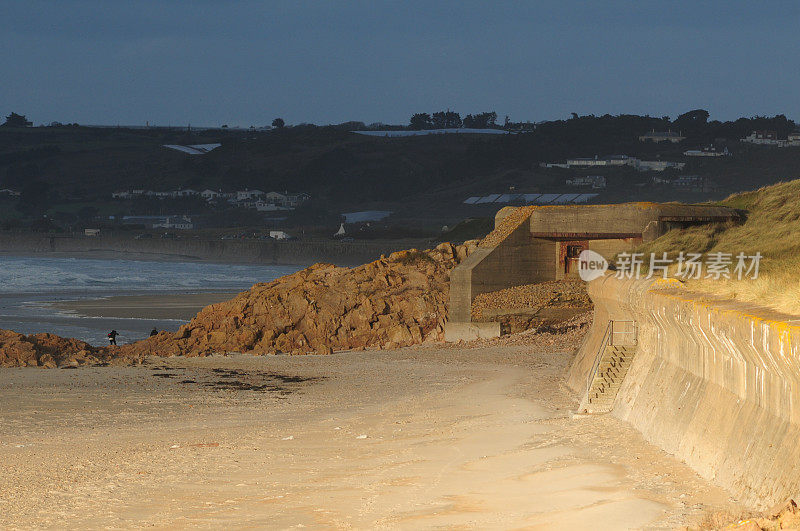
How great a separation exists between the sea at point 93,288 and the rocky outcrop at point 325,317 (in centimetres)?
608

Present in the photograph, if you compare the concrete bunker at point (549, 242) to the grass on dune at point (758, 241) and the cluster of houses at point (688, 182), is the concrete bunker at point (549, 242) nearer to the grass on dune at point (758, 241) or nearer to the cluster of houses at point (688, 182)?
the grass on dune at point (758, 241)

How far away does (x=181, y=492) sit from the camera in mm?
8891

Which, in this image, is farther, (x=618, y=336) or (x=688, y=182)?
(x=688, y=182)

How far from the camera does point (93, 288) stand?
64.4 metres

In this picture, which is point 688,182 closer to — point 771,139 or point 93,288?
point 771,139

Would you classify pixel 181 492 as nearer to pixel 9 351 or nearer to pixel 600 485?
pixel 600 485

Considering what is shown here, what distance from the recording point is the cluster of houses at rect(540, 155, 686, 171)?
178 m

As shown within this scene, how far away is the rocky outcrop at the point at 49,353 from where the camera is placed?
22.5 metres

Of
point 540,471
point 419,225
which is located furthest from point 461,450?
point 419,225

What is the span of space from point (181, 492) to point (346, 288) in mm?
18494

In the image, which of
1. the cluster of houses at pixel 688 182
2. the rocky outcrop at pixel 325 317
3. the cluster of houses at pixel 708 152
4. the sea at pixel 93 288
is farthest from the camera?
the cluster of houses at pixel 708 152

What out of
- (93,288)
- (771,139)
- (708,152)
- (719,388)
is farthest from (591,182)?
(719,388)

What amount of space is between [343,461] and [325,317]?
1614 centimetres

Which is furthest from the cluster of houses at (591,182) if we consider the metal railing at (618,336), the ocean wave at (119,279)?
the metal railing at (618,336)
